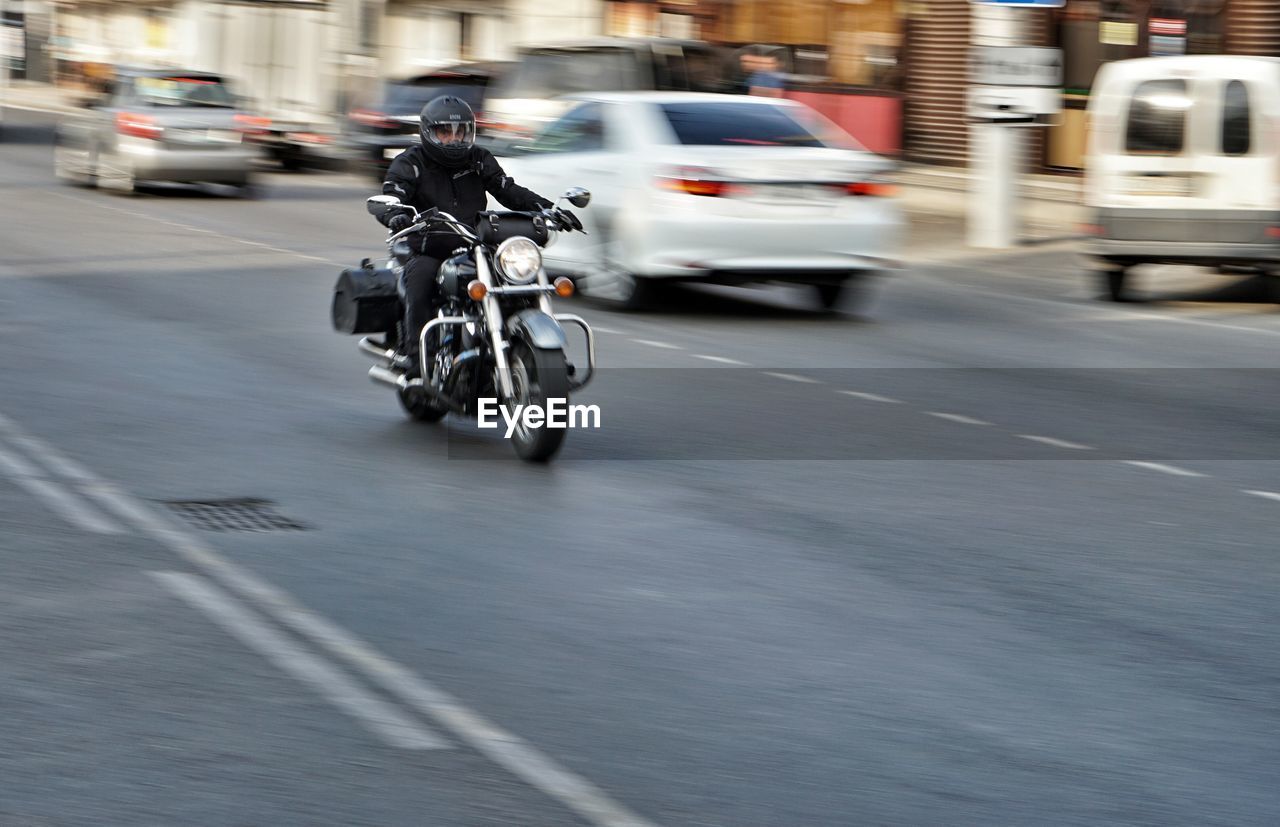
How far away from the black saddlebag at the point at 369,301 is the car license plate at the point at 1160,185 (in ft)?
28.6

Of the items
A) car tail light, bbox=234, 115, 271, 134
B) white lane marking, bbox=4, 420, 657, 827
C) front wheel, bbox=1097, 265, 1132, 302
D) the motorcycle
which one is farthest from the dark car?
white lane marking, bbox=4, 420, 657, 827

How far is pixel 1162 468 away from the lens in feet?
30.9

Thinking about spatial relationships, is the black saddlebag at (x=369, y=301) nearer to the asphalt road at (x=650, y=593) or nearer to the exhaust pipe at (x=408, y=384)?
the exhaust pipe at (x=408, y=384)

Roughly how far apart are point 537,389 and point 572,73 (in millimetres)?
16979

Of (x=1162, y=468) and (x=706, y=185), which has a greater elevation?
(x=706, y=185)

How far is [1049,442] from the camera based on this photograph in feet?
33.1

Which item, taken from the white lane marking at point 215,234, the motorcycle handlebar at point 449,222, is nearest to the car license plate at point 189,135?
the white lane marking at point 215,234

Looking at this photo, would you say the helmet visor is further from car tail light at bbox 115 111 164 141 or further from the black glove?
car tail light at bbox 115 111 164 141

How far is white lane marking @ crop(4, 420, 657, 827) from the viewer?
466cm

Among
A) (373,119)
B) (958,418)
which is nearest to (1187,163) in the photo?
(958,418)

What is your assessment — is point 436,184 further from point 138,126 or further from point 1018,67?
point 138,126

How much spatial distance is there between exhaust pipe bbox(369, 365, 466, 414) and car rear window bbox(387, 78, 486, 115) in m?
18.0

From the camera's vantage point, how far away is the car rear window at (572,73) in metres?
25.0

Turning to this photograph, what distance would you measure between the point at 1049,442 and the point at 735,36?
80.1 feet
